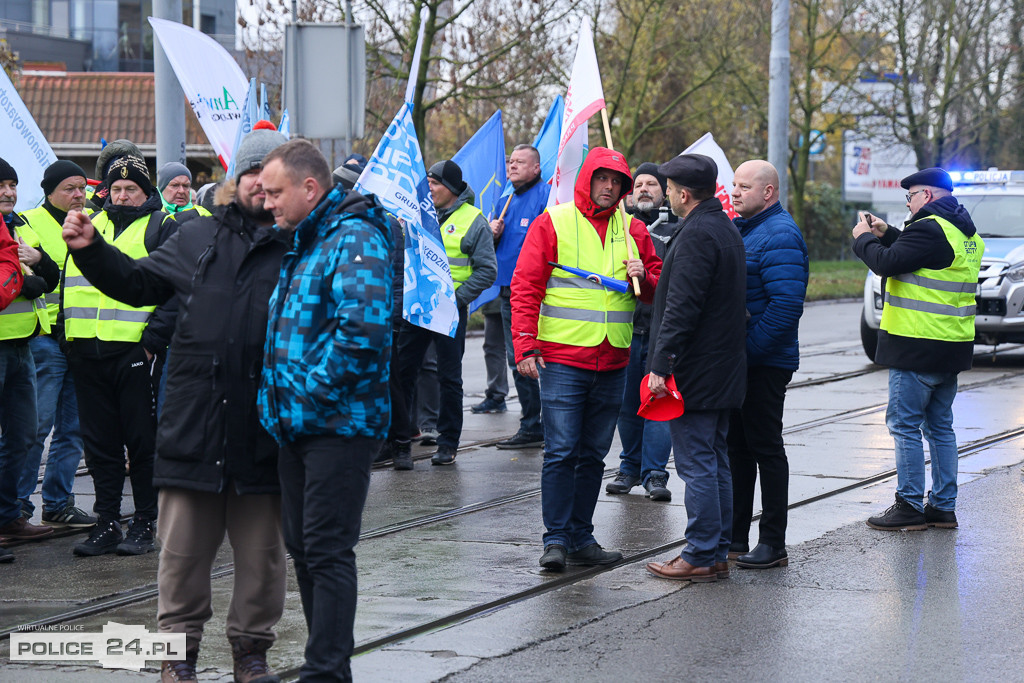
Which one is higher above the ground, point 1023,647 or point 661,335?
point 661,335

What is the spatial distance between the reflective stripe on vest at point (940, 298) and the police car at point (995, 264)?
7.05m

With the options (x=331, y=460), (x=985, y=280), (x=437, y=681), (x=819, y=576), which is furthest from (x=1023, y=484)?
(x=985, y=280)

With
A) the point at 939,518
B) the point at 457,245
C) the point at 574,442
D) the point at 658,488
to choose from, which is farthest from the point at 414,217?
the point at 939,518

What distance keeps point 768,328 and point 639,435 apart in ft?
7.32

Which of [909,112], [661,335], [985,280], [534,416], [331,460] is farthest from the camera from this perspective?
[909,112]

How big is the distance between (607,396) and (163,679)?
264 centimetres

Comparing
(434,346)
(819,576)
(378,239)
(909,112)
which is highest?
(909,112)

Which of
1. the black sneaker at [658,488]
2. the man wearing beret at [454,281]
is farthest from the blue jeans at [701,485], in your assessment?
the man wearing beret at [454,281]

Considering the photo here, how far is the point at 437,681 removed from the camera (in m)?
4.85

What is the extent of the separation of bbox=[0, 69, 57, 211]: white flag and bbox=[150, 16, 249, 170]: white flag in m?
1.68

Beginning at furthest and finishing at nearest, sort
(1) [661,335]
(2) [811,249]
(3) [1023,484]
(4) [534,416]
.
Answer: (2) [811,249] → (4) [534,416] → (3) [1023,484] → (1) [661,335]

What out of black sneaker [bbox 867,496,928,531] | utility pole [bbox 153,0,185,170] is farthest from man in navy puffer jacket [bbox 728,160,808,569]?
utility pole [bbox 153,0,185,170]

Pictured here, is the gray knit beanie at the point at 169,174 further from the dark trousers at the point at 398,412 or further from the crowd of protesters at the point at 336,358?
the dark trousers at the point at 398,412

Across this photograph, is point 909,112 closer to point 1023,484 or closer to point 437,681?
point 1023,484
